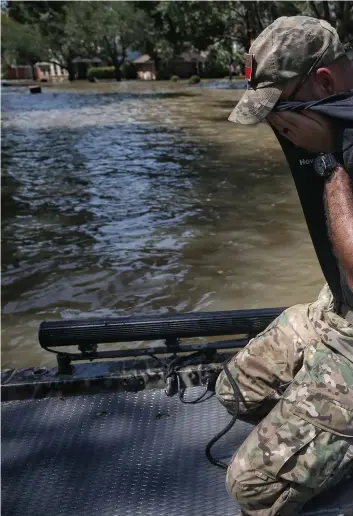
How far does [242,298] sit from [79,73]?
71.8 metres

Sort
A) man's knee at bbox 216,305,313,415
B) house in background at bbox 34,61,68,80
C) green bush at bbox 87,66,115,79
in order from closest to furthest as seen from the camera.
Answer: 1. man's knee at bbox 216,305,313,415
2. green bush at bbox 87,66,115,79
3. house in background at bbox 34,61,68,80

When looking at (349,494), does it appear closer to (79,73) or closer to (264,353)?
(264,353)

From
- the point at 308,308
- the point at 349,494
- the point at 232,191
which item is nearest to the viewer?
the point at 349,494

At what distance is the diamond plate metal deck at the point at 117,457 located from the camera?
7.02 feet

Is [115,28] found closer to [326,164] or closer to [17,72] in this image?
[17,72]

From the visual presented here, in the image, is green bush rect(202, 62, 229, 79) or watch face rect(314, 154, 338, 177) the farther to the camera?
green bush rect(202, 62, 229, 79)

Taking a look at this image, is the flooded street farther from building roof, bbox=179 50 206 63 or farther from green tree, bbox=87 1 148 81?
building roof, bbox=179 50 206 63

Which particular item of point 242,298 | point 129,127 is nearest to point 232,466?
point 242,298

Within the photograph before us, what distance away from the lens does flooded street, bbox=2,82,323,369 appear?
208 inches

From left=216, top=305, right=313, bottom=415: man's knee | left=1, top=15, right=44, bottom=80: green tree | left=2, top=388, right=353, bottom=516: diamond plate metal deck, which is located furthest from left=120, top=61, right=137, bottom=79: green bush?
left=216, top=305, right=313, bottom=415: man's knee

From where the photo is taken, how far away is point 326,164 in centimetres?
183

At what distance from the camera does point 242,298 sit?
525 centimetres

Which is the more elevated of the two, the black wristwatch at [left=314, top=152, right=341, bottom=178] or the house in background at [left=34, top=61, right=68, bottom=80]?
the house in background at [left=34, top=61, right=68, bottom=80]

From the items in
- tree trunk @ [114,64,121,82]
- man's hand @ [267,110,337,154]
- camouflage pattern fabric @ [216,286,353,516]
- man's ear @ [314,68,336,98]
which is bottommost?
camouflage pattern fabric @ [216,286,353,516]
